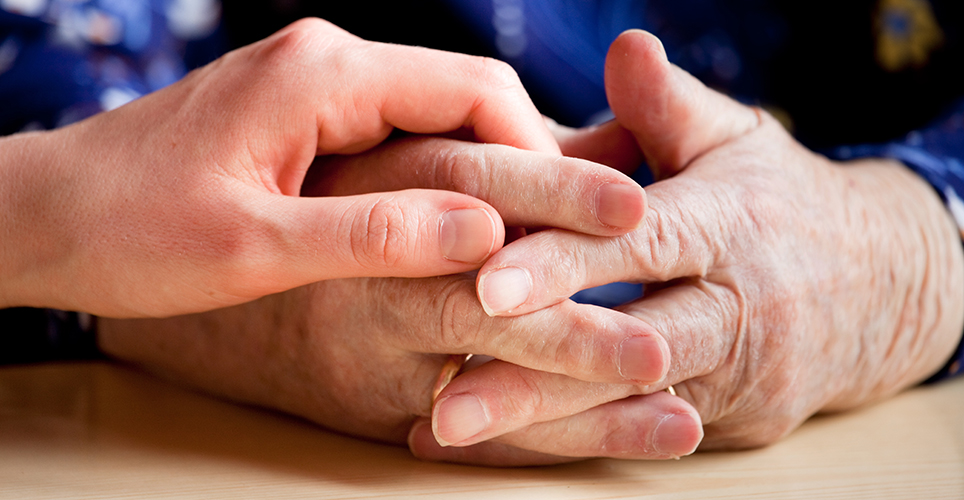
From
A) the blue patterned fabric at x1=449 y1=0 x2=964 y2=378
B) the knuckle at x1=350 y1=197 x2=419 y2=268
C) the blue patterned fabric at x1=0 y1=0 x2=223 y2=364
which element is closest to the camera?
the knuckle at x1=350 y1=197 x2=419 y2=268

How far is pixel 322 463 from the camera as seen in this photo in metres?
0.50

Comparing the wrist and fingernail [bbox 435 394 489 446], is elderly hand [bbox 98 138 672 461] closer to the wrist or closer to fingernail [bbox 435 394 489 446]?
fingernail [bbox 435 394 489 446]

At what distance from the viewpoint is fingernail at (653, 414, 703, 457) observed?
48 cm

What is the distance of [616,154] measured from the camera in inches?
25.5

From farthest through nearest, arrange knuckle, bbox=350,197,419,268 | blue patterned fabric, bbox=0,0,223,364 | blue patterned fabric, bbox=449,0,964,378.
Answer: blue patterned fabric, bbox=449,0,964,378 < blue patterned fabric, bbox=0,0,223,364 < knuckle, bbox=350,197,419,268

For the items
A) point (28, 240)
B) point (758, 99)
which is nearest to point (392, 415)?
point (28, 240)

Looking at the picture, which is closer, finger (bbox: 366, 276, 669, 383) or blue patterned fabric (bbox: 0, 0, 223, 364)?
finger (bbox: 366, 276, 669, 383)

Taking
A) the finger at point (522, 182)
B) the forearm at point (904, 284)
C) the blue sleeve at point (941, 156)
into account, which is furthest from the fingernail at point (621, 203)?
the blue sleeve at point (941, 156)

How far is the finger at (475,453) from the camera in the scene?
1.70 feet

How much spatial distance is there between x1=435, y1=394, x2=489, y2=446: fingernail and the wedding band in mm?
35

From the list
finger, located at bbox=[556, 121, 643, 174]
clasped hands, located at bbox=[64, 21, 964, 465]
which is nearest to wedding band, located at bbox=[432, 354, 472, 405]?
clasped hands, located at bbox=[64, 21, 964, 465]

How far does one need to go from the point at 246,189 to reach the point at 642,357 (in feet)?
0.94

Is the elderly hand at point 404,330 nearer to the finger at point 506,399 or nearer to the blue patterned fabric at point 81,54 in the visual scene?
the finger at point 506,399

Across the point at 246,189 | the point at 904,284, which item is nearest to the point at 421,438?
the point at 246,189
